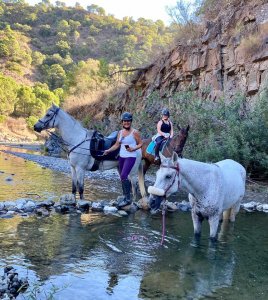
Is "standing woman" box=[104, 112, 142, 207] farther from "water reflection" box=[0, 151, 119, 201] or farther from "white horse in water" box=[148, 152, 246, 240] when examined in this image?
"white horse in water" box=[148, 152, 246, 240]

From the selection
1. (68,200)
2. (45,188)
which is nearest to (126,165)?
(68,200)

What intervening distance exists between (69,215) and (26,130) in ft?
179

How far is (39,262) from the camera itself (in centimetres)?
503

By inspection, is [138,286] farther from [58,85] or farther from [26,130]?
[58,85]

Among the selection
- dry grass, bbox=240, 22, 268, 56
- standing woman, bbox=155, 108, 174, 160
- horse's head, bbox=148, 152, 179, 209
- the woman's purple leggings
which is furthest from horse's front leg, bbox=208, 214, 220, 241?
dry grass, bbox=240, 22, 268, 56

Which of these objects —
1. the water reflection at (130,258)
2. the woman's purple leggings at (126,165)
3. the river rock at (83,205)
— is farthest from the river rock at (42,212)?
the woman's purple leggings at (126,165)

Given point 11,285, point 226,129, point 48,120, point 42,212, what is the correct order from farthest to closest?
point 226,129, point 48,120, point 42,212, point 11,285

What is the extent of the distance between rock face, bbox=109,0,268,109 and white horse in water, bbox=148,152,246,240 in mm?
10082

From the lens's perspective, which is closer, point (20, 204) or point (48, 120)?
point (20, 204)

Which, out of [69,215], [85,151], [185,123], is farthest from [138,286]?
[185,123]

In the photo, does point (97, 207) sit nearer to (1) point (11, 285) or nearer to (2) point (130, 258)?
(2) point (130, 258)

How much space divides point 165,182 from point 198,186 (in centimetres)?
65

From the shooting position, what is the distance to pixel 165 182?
5410mm

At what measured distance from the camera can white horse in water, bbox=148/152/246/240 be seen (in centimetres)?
541
